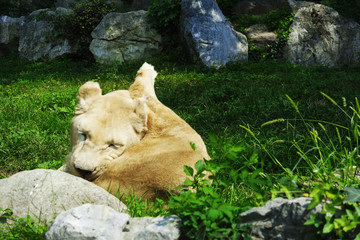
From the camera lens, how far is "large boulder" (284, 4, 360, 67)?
1191 cm

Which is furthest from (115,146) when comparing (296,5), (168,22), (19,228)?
(296,5)

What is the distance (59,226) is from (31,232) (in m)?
0.40

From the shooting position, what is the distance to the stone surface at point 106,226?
1964 millimetres

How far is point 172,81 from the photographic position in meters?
8.60

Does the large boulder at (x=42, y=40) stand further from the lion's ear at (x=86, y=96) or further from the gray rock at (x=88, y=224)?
the gray rock at (x=88, y=224)

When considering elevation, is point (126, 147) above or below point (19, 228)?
above

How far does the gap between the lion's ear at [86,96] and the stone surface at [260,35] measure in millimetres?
9475

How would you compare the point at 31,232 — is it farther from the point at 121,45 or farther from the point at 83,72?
the point at 121,45

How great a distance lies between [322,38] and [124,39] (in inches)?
280

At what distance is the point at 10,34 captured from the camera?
14.6 meters

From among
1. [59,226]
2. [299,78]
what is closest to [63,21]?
[299,78]

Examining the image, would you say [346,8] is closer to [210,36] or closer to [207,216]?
[210,36]

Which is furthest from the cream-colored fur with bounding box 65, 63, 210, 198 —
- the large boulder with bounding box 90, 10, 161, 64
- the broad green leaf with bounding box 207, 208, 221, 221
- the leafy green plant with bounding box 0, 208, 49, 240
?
the large boulder with bounding box 90, 10, 161, 64

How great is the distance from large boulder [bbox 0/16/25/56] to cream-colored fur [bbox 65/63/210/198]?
531 inches
